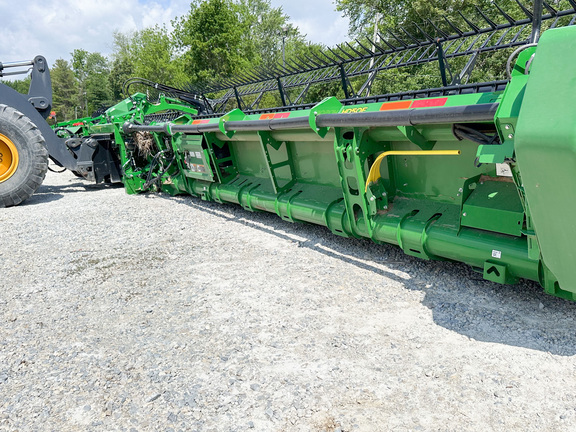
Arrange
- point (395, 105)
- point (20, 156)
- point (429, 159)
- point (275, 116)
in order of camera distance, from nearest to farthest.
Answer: point (395, 105) → point (429, 159) → point (275, 116) → point (20, 156)

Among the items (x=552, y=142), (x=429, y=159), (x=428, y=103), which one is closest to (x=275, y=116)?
(x=429, y=159)

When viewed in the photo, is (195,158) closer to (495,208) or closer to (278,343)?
(278,343)

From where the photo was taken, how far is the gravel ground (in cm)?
211

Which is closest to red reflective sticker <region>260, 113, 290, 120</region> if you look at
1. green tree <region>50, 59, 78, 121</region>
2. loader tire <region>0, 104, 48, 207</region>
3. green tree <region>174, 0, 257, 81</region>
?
loader tire <region>0, 104, 48, 207</region>

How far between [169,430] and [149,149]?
19.9 ft

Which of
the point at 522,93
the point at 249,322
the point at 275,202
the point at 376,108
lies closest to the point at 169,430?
the point at 249,322

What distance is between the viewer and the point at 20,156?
703 cm

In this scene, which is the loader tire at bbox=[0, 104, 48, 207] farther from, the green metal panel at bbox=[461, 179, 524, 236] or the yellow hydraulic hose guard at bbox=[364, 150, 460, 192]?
the green metal panel at bbox=[461, 179, 524, 236]

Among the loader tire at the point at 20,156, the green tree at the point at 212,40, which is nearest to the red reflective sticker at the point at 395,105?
the loader tire at the point at 20,156

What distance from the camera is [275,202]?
489 cm

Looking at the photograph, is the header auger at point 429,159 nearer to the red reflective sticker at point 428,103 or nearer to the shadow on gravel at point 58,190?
the red reflective sticker at point 428,103

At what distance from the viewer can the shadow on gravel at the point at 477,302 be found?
2.57m

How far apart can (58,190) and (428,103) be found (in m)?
8.12

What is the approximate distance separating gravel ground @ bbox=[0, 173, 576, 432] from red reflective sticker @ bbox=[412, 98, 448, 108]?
4.33 ft
